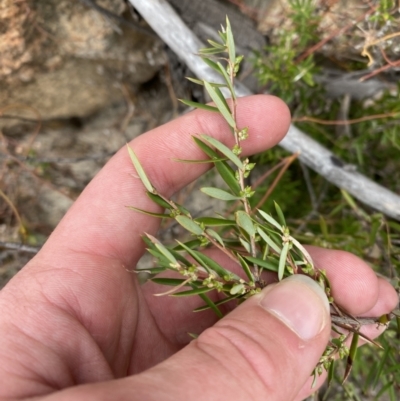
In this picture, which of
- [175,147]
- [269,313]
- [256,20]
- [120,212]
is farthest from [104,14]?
[269,313]

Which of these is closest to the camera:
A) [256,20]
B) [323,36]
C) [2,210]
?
[323,36]

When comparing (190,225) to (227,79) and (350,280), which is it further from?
(350,280)

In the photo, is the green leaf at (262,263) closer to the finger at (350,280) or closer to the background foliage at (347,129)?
the finger at (350,280)

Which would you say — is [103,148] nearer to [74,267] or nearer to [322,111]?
[322,111]

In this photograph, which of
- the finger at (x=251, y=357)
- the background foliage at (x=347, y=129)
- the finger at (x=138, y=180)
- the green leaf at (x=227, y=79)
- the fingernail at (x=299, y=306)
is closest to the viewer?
the finger at (x=251, y=357)

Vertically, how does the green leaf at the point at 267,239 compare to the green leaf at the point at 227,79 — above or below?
below

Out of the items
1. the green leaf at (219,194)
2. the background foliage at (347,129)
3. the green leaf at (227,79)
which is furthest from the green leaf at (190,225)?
the background foliage at (347,129)

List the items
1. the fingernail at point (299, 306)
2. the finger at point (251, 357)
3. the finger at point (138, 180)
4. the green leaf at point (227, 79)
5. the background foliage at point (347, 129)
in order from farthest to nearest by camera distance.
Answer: the background foliage at point (347, 129) < the finger at point (138, 180) < the green leaf at point (227, 79) < the fingernail at point (299, 306) < the finger at point (251, 357)
